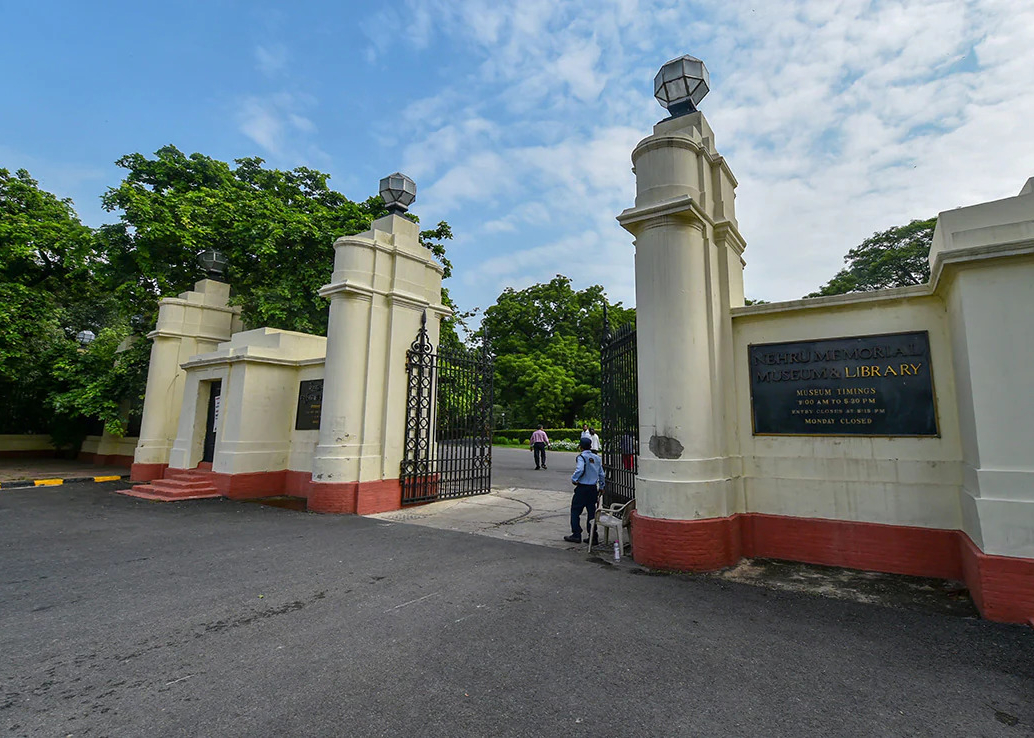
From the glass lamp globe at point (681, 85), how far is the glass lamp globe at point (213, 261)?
42.8 feet

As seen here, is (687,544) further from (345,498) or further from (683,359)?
(345,498)

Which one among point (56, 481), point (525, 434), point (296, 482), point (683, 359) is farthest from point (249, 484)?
point (525, 434)

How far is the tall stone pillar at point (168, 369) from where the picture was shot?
13.1 m

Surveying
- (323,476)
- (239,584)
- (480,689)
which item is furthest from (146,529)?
(480,689)

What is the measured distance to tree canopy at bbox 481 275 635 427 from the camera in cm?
3372

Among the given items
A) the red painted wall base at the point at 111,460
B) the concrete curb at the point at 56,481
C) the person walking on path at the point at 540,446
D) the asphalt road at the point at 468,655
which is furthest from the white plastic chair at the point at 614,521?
the red painted wall base at the point at 111,460

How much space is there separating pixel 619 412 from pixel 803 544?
2.96 meters

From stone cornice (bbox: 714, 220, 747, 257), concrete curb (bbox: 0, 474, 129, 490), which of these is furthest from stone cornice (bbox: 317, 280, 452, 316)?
concrete curb (bbox: 0, 474, 129, 490)

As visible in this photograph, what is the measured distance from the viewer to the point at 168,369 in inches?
530

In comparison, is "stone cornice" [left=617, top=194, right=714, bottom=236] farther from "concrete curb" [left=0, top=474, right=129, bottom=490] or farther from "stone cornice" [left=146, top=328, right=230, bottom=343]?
"concrete curb" [left=0, top=474, right=129, bottom=490]

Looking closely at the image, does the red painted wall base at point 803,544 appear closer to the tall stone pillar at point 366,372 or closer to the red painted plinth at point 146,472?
the tall stone pillar at point 366,372

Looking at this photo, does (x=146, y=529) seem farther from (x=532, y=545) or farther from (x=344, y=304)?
(x=532, y=545)

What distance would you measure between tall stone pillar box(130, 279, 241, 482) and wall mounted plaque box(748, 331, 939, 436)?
14.5 m

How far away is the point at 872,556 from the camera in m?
5.26
